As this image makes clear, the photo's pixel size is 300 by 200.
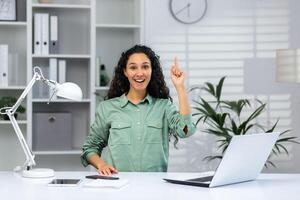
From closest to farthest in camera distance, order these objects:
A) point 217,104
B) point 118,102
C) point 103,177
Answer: point 103,177 < point 118,102 < point 217,104

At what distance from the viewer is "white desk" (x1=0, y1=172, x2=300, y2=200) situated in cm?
211

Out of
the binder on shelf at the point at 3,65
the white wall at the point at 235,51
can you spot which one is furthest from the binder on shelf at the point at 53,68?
the white wall at the point at 235,51

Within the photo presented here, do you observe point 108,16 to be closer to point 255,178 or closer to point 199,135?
point 199,135

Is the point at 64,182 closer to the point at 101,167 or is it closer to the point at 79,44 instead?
the point at 101,167

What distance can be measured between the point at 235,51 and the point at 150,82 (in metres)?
1.90

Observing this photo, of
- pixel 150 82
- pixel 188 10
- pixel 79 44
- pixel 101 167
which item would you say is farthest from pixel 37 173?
pixel 188 10

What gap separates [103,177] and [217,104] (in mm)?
2356

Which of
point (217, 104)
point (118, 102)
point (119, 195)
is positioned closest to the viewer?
point (119, 195)

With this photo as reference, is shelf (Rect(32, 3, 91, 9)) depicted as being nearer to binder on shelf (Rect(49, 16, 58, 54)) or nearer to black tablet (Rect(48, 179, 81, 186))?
binder on shelf (Rect(49, 16, 58, 54))

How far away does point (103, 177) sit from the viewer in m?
2.49

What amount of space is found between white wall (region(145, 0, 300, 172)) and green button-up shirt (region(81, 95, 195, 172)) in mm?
1749

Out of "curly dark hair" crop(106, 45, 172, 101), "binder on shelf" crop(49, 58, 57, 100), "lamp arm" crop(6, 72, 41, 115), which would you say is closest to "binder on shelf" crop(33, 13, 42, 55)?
"binder on shelf" crop(49, 58, 57, 100)

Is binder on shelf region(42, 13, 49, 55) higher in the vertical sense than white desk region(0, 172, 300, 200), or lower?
higher

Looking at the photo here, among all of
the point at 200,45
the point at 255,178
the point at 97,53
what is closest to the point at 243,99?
the point at 200,45
